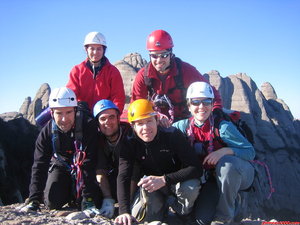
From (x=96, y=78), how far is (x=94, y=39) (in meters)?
0.93

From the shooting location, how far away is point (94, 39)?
24.5 ft

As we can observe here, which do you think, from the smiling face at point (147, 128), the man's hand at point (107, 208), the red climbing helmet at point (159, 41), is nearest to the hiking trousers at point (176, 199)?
the man's hand at point (107, 208)

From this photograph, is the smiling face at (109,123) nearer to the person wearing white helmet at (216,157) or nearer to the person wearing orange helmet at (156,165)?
the person wearing orange helmet at (156,165)

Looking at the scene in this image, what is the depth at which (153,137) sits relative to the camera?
5246 millimetres

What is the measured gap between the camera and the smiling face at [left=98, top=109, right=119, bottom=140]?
6.02m

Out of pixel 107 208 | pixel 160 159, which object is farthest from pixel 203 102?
pixel 107 208

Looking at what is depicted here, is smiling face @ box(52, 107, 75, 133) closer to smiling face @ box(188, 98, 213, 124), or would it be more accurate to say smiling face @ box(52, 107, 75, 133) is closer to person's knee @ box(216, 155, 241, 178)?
smiling face @ box(188, 98, 213, 124)

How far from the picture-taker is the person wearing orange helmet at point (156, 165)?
502 centimetres

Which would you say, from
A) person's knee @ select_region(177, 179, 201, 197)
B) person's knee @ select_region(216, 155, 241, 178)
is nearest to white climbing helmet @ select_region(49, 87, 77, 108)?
person's knee @ select_region(177, 179, 201, 197)

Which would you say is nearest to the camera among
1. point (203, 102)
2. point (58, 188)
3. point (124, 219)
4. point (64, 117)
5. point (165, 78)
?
point (124, 219)

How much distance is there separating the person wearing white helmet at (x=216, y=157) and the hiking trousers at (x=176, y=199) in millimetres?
253

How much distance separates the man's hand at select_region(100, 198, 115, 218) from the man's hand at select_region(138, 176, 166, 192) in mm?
1047

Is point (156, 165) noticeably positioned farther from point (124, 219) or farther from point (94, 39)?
point (94, 39)

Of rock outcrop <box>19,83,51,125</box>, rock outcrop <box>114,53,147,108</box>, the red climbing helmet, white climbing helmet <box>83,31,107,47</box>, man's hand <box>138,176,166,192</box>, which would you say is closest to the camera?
man's hand <box>138,176,166,192</box>
